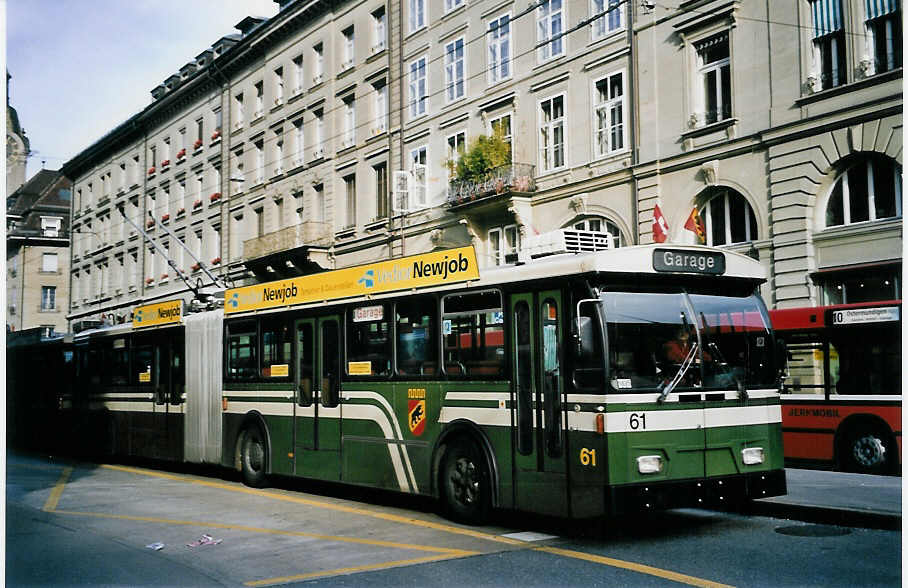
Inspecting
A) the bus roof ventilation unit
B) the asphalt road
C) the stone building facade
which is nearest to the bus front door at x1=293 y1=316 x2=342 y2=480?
the asphalt road

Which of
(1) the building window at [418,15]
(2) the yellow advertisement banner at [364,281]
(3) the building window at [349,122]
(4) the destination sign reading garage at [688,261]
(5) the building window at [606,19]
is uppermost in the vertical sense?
(1) the building window at [418,15]

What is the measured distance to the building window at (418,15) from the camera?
91.9 ft

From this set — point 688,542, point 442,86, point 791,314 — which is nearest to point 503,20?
point 442,86

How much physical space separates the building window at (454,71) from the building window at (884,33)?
12.3 meters

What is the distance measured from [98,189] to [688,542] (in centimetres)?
2310

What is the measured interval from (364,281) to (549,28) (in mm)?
14173

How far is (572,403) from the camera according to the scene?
30.2 feet

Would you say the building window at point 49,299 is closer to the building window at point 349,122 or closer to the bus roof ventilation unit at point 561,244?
the building window at point 349,122

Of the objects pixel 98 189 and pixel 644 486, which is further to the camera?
pixel 98 189

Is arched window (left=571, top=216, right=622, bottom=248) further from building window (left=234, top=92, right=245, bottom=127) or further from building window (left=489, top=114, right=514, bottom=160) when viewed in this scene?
building window (left=234, top=92, right=245, bottom=127)

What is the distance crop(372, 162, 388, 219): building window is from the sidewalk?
1792 centimetres

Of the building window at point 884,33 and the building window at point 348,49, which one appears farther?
the building window at point 348,49

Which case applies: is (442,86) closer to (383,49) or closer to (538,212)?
(383,49)

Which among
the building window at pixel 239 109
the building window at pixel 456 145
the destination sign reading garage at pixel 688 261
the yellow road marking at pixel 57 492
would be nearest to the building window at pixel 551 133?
the building window at pixel 456 145
